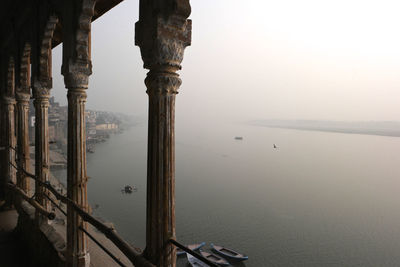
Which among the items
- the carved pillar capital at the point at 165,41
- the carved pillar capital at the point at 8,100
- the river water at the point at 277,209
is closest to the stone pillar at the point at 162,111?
the carved pillar capital at the point at 165,41

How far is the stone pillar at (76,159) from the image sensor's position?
3.93 meters

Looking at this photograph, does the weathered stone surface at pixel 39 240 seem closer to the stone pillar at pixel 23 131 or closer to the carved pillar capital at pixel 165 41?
the stone pillar at pixel 23 131

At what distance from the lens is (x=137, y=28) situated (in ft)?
8.29

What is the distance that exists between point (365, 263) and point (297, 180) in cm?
2125

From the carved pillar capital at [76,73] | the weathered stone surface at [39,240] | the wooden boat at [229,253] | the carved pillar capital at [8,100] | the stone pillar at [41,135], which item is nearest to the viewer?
the carved pillar capital at [76,73]

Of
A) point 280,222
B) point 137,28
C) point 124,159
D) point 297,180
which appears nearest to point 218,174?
point 297,180

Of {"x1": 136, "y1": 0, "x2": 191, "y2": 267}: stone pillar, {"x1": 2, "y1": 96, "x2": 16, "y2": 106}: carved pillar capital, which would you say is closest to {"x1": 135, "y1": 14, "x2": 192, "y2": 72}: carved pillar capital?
{"x1": 136, "y1": 0, "x2": 191, "y2": 267}: stone pillar

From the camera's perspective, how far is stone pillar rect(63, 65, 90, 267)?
3.93 metres

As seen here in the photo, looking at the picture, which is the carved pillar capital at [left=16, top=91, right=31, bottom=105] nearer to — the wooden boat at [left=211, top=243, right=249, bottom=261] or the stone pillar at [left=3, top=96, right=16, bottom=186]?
the stone pillar at [left=3, top=96, right=16, bottom=186]

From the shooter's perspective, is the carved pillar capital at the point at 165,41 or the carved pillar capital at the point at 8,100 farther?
the carved pillar capital at the point at 8,100

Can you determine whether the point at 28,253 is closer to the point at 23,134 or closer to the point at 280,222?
the point at 23,134

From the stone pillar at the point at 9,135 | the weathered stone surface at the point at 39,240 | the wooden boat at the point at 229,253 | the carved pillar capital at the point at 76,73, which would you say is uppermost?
the carved pillar capital at the point at 76,73

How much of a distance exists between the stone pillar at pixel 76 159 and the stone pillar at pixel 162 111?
2021mm

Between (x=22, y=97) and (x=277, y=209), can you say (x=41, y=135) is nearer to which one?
(x=22, y=97)
